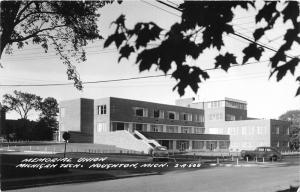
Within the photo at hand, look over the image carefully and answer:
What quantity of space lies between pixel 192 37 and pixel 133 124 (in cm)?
Answer: 6178

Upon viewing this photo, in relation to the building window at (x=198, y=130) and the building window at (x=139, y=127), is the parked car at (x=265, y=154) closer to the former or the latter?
the building window at (x=139, y=127)

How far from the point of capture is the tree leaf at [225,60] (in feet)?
15.1

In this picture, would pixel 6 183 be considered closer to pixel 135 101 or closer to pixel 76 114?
pixel 135 101

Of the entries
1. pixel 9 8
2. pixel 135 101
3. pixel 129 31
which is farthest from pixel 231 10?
pixel 135 101

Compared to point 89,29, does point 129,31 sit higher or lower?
lower

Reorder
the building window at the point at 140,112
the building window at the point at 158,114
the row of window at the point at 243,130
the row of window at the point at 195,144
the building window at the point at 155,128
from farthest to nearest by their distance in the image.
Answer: the row of window at the point at 243,130 < the building window at the point at 158,114 < the building window at the point at 155,128 < the row of window at the point at 195,144 < the building window at the point at 140,112

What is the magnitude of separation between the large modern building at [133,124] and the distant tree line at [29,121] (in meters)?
6.69

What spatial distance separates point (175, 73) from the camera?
429 cm

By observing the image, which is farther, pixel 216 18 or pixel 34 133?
pixel 34 133

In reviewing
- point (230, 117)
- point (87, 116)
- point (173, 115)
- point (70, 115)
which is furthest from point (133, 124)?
point (230, 117)

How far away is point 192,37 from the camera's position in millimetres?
4305

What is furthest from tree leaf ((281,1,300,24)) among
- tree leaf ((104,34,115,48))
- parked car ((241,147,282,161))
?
parked car ((241,147,282,161))

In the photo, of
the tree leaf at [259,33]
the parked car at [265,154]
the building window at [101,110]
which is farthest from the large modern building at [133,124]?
the tree leaf at [259,33]

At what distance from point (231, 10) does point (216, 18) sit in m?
0.21
